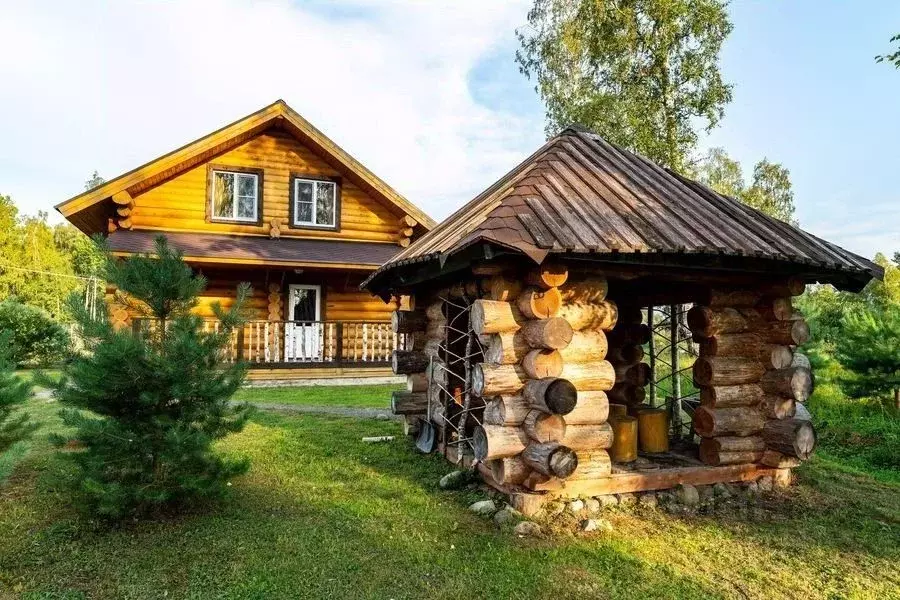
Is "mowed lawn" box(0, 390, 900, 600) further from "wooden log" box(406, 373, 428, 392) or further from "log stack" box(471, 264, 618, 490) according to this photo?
"wooden log" box(406, 373, 428, 392)

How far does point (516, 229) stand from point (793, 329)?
3.43 metres

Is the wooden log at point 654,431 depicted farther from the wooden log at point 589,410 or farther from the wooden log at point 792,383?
the wooden log at point 589,410

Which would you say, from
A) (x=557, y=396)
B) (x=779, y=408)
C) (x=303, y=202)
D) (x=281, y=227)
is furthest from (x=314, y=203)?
(x=779, y=408)

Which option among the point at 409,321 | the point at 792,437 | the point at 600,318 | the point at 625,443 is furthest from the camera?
the point at 409,321

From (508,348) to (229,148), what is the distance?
44.4 ft

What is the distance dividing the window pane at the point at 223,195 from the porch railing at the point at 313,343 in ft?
10.8

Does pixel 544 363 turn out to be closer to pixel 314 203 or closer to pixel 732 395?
pixel 732 395

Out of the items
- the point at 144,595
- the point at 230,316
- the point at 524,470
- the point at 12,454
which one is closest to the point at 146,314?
the point at 230,316

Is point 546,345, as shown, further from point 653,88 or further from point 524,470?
point 653,88

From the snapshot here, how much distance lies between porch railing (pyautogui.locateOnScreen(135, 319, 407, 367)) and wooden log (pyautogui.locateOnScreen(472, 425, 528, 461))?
31.9 feet

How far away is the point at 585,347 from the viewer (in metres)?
5.55

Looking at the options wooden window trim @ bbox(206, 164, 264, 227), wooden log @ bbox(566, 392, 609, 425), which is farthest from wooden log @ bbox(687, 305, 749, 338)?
wooden window trim @ bbox(206, 164, 264, 227)

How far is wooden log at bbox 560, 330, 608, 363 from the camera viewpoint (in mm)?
5508

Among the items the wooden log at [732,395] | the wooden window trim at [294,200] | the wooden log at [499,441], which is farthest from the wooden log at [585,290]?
the wooden window trim at [294,200]
